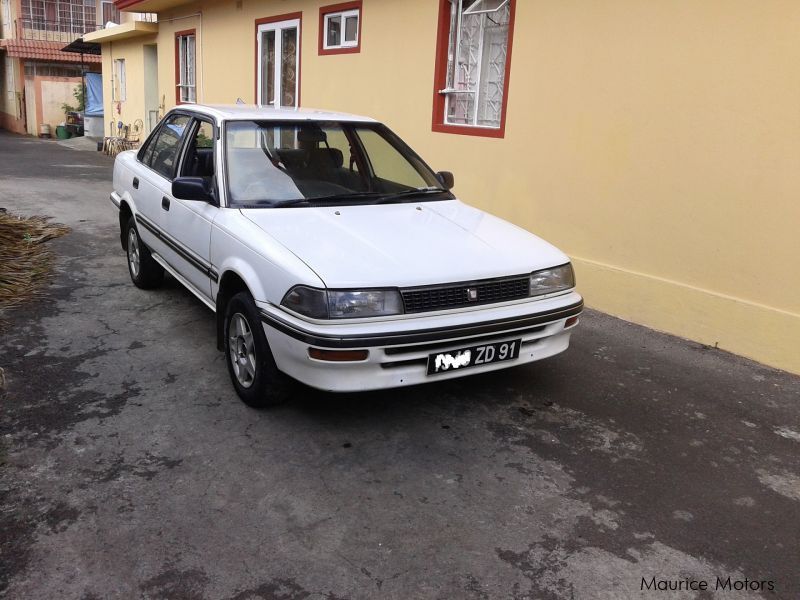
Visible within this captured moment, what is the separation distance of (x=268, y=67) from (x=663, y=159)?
25.1ft

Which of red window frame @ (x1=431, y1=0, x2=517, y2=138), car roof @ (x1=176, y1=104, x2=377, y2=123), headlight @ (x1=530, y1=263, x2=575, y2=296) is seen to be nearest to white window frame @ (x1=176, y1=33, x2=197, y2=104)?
red window frame @ (x1=431, y1=0, x2=517, y2=138)

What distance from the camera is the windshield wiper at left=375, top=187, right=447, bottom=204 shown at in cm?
451

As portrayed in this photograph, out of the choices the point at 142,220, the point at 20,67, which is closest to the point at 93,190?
the point at 142,220

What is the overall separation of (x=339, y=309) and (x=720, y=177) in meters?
3.34

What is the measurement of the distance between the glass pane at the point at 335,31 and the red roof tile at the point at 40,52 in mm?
22756

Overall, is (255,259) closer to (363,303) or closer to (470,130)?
(363,303)

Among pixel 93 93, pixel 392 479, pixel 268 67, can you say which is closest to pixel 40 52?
pixel 93 93

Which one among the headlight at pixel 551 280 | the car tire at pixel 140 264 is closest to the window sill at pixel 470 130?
the headlight at pixel 551 280

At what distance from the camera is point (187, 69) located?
14539 mm

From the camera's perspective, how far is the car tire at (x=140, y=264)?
599 cm

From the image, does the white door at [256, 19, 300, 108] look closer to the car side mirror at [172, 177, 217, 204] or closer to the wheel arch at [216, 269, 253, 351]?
the car side mirror at [172, 177, 217, 204]

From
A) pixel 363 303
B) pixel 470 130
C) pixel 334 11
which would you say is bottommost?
pixel 363 303

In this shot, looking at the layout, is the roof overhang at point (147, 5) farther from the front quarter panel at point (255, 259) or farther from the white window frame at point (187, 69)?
the front quarter panel at point (255, 259)

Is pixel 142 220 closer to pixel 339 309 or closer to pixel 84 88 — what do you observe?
pixel 339 309
